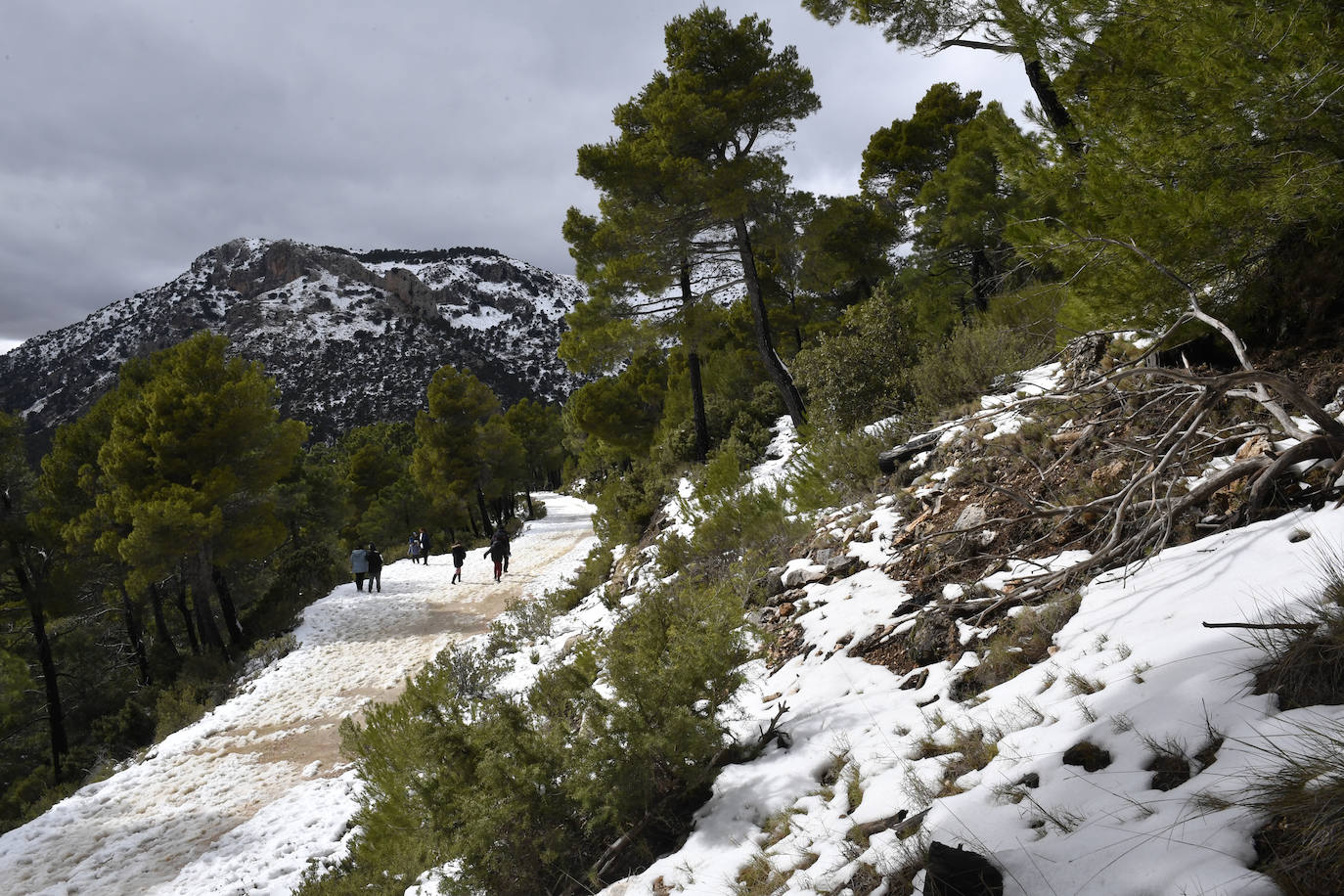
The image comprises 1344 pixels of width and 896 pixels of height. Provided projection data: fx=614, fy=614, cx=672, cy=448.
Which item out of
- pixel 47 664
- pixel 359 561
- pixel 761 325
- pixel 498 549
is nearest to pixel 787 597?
pixel 761 325

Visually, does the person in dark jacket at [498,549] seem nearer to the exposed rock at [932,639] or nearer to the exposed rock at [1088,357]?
the exposed rock at [1088,357]

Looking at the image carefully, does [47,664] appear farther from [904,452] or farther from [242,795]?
[904,452]

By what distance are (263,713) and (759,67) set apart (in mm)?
14384

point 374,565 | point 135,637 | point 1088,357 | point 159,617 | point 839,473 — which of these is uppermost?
point 1088,357

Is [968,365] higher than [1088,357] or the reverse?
higher

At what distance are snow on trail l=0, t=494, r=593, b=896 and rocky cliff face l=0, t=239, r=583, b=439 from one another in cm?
7068

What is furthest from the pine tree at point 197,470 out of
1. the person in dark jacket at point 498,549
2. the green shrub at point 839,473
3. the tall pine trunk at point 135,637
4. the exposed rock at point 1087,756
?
the exposed rock at point 1087,756

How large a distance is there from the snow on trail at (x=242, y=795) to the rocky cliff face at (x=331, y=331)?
232 ft

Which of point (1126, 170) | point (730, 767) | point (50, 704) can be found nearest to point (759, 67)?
point (1126, 170)

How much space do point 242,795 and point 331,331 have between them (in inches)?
4723

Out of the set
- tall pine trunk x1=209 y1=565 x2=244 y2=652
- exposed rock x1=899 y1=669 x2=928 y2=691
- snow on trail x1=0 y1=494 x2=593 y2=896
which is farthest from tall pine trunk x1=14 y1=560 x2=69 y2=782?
exposed rock x1=899 y1=669 x2=928 y2=691

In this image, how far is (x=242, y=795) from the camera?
679 cm

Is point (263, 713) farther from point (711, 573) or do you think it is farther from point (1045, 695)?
point (1045, 695)

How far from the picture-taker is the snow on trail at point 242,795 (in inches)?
216
